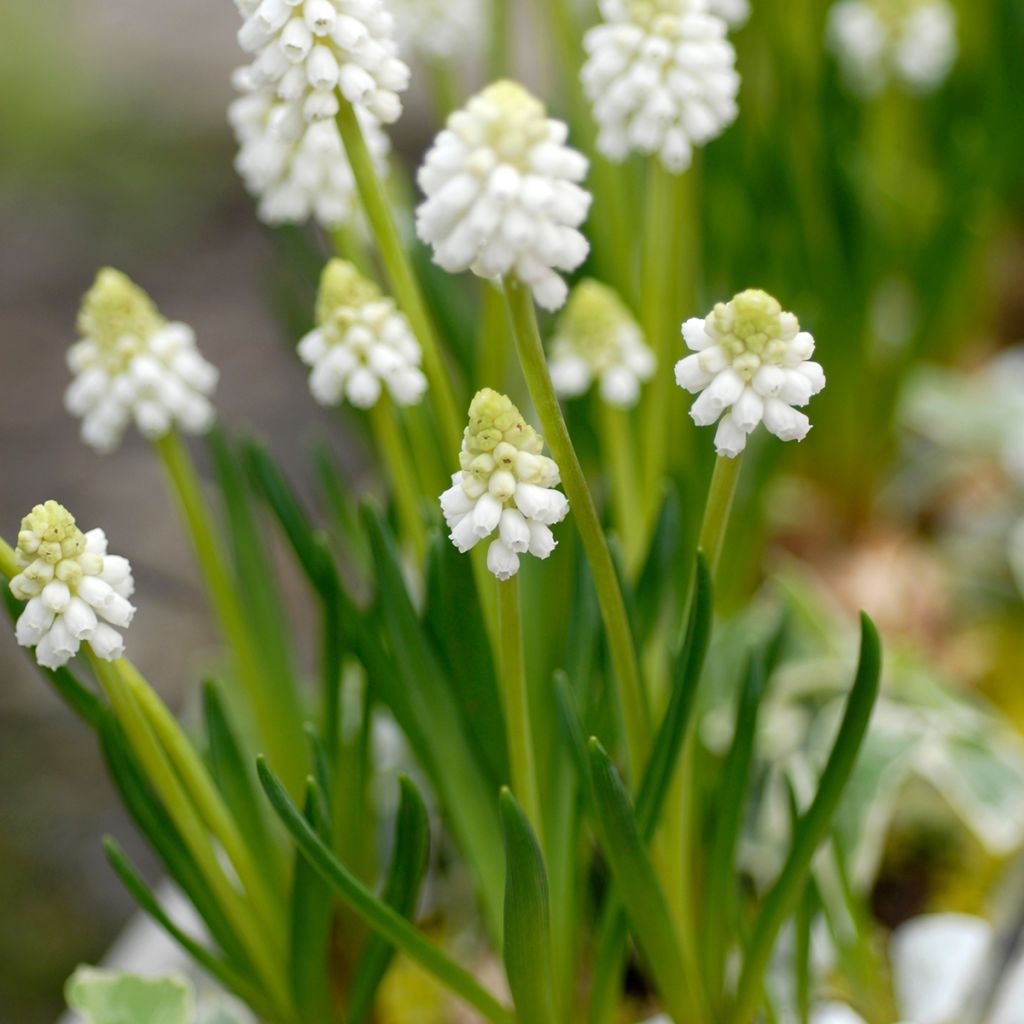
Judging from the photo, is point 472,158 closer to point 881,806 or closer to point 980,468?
point 881,806

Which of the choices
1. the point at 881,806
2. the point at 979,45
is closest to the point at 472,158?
the point at 881,806

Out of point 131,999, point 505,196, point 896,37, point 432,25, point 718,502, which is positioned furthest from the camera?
point 896,37

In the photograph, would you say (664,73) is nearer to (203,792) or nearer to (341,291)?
(341,291)

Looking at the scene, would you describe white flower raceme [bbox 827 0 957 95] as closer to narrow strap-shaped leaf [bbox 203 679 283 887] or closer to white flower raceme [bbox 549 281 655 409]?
white flower raceme [bbox 549 281 655 409]

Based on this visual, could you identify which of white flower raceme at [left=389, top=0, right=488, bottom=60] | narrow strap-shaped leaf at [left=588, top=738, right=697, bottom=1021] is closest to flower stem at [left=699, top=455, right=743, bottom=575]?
narrow strap-shaped leaf at [left=588, top=738, right=697, bottom=1021]

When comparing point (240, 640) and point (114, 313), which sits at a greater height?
point (114, 313)

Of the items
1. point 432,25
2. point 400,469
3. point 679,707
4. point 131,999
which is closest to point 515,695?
point 679,707
